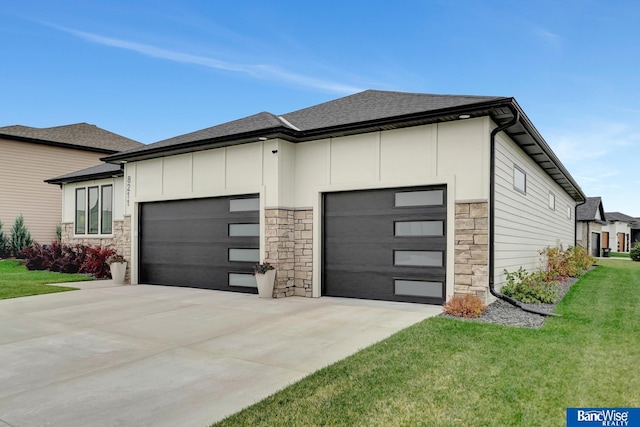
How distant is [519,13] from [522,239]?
590 centimetres

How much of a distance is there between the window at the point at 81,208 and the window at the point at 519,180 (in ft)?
46.7

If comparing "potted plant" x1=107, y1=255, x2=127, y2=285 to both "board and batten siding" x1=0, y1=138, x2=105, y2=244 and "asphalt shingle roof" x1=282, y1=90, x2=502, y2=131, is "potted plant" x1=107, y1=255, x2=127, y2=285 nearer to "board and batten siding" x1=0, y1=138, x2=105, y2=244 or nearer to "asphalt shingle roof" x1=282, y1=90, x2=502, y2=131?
"asphalt shingle roof" x1=282, y1=90, x2=502, y2=131

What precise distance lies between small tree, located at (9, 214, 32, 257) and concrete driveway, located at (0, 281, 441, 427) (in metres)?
13.1

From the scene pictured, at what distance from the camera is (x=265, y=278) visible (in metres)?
8.44

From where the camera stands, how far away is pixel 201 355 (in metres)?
4.54

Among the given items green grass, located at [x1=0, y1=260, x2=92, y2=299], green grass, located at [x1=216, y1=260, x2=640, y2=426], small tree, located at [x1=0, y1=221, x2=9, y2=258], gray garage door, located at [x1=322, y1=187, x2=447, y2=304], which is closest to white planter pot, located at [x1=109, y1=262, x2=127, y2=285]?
green grass, located at [x1=0, y1=260, x2=92, y2=299]

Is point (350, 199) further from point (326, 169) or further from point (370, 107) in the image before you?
point (370, 107)

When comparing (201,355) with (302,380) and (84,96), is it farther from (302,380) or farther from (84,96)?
(84,96)

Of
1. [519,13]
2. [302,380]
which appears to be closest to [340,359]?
[302,380]

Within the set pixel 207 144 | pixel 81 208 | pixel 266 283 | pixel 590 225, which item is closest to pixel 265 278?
pixel 266 283

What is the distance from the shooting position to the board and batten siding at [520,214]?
7.80 meters

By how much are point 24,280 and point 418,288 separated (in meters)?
11.4

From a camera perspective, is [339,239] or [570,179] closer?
[339,239]

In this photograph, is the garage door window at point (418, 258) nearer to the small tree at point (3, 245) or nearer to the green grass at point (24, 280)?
the green grass at point (24, 280)
